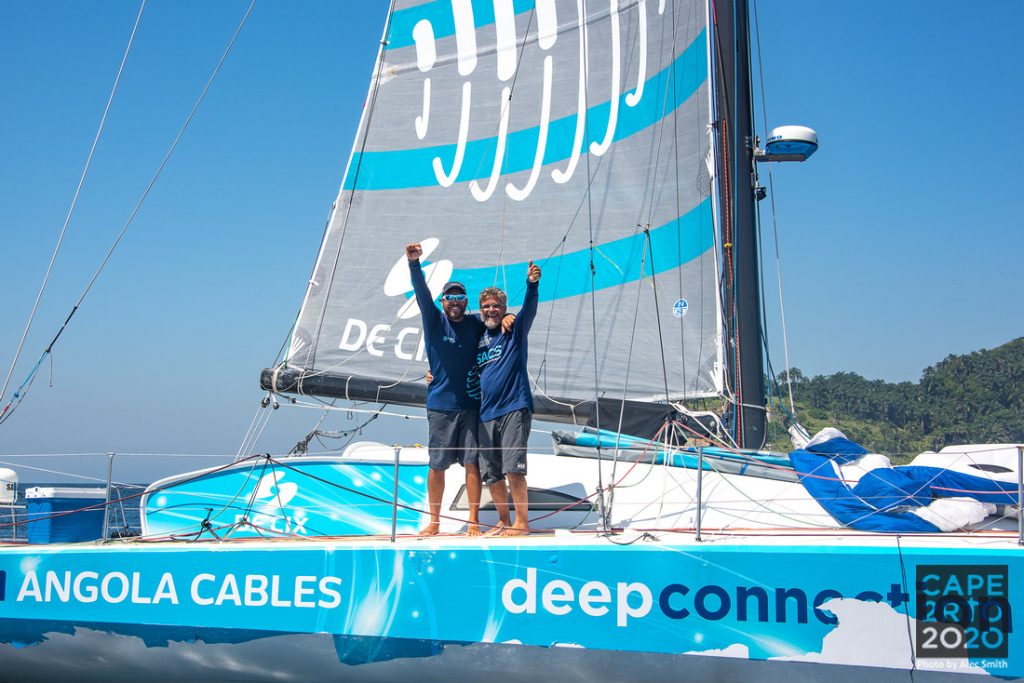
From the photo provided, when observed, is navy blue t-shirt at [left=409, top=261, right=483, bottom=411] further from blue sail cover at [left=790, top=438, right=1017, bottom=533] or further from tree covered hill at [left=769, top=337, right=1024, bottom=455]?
tree covered hill at [left=769, top=337, right=1024, bottom=455]

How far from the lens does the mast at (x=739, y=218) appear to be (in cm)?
708

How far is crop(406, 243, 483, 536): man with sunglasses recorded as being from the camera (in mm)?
5020

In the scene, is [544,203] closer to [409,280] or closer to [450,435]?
[409,280]

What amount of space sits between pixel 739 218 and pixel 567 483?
111 inches

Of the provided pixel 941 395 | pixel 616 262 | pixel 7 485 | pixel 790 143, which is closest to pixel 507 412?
pixel 616 262

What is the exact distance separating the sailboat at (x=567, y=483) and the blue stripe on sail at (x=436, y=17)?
23mm

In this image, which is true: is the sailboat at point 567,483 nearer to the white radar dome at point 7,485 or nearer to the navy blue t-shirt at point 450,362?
the navy blue t-shirt at point 450,362

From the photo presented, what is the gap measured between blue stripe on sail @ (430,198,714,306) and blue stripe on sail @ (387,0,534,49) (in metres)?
2.07

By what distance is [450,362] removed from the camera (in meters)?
5.14

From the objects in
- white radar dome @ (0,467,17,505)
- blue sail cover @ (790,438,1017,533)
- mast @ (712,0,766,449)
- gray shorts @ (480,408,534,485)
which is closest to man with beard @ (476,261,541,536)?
gray shorts @ (480,408,534,485)

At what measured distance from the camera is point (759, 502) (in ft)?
Result: 17.1

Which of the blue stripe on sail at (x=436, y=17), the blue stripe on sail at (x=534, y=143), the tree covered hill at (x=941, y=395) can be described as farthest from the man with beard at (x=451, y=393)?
the tree covered hill at (x=941, y=395)

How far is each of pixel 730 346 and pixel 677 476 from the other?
1976mm

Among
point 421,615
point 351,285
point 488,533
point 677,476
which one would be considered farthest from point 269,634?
point 351,285
